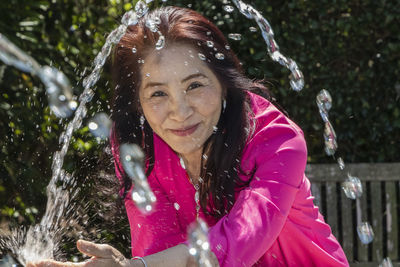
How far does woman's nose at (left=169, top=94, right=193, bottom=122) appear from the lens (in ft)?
6.98

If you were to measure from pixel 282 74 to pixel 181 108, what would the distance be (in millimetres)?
1731

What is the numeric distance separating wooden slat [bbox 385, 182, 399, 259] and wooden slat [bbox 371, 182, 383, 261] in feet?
0.14

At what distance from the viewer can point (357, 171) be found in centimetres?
367

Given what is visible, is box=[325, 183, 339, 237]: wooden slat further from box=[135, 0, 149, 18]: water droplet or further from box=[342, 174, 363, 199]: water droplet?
box=[135, 0, 149, 18]: water droplet

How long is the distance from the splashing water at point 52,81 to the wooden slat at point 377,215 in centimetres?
180

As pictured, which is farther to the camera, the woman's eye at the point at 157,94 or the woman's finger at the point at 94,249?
the woman's eye at the point at 157,94

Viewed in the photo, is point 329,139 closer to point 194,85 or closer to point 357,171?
point 357,171

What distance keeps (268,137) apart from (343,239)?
1.82 metres

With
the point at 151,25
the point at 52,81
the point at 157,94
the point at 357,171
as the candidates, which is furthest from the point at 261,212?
the point at 52,81

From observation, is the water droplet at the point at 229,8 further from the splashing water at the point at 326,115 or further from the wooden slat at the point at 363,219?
the wooden slat at the point at 363,219

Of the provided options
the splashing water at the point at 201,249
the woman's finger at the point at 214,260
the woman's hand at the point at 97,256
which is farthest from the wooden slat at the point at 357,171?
the woman's hand at the point at 97,256

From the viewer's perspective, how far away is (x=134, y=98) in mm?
2430

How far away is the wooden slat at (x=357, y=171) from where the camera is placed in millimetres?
3643

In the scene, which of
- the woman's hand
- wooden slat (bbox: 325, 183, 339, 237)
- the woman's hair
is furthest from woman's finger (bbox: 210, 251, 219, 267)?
wooden slat (bbox: 325, 183, 339, 237)
